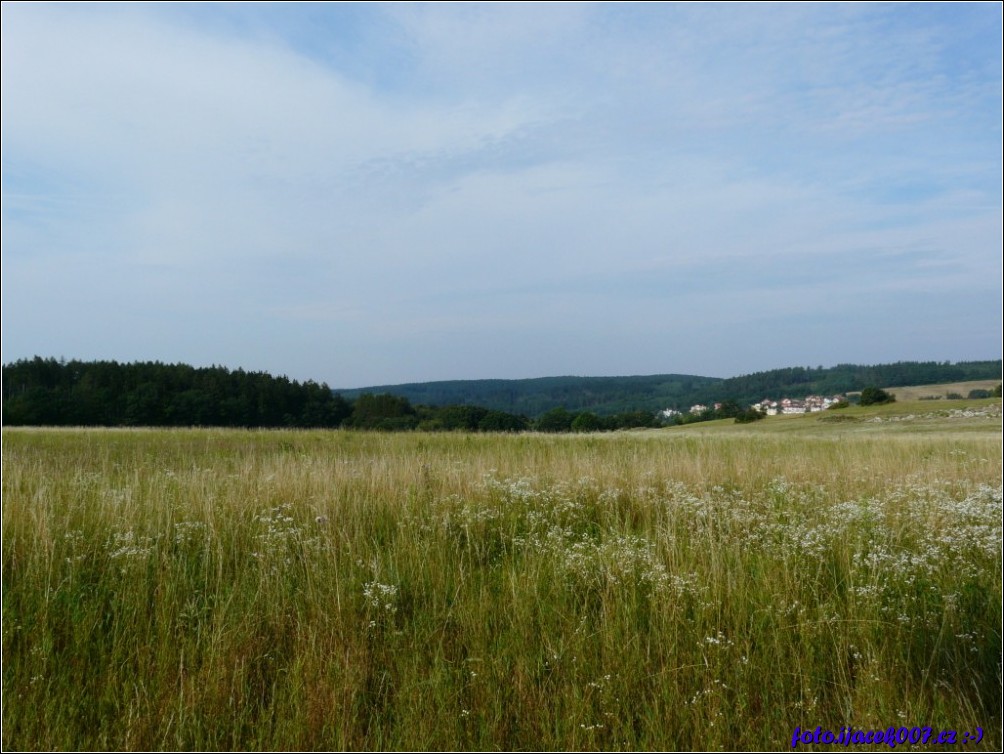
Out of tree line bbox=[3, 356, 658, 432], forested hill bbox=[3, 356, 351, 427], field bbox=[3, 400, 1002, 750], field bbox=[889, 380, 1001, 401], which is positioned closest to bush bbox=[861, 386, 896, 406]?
field bbox=[889, 380, 1001, 401]

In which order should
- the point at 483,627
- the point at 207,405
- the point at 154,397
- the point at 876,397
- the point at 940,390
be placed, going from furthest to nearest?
the point at 940,390 → the point at 876,397 → the point at 154,397 → the point at 207,405 → the point at 483,627

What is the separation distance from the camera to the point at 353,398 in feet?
140

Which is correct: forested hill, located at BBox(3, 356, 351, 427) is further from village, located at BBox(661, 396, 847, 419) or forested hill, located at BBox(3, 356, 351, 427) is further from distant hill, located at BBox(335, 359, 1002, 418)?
village, located at BBox(661, 396, 847, 419)

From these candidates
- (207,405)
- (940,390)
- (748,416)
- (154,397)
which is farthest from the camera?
(940,390)

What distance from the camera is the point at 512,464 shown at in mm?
9648

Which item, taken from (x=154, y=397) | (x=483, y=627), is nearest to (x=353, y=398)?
(x=154, y=397)

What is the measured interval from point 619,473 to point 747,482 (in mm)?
1569

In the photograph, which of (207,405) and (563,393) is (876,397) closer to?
(563,393)

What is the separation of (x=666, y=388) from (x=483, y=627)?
128 ft

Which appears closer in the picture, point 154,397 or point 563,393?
point 154,397

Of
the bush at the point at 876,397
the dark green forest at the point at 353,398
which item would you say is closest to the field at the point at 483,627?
the dark green forest at the point at 353,398


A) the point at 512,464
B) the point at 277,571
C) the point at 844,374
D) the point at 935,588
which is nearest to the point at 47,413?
the point at 512,464

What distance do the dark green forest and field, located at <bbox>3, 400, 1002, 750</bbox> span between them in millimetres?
15998

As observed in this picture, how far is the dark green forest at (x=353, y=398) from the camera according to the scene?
27.3 metres
